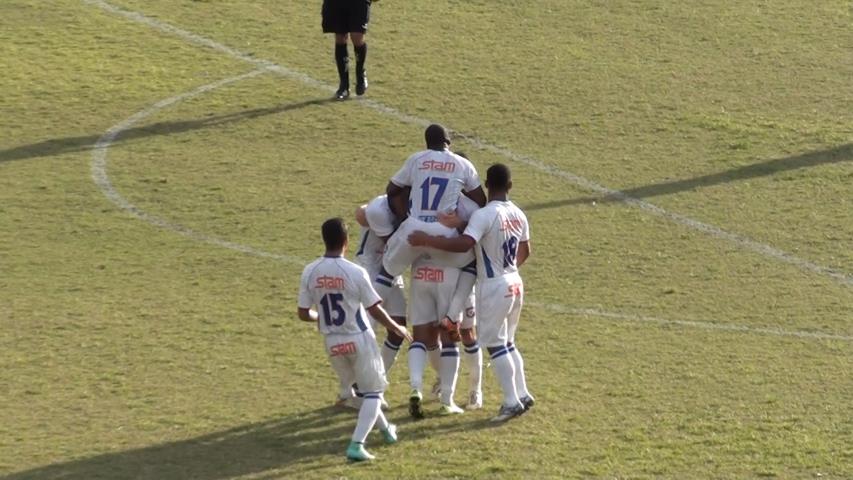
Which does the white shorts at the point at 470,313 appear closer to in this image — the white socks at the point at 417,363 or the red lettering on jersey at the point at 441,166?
the white socks at the point at 417,363

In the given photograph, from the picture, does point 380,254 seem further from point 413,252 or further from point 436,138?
point 436,138

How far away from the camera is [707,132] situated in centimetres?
2089

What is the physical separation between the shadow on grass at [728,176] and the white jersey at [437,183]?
545 centimetres

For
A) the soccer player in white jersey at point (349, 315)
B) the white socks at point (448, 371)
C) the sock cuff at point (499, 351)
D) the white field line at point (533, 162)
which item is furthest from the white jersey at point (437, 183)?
the white field line at point (533, 162)

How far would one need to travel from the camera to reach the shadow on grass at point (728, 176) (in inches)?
739

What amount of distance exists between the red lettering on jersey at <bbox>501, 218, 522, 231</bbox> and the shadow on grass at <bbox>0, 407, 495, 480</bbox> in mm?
1538

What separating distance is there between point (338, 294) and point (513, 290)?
5.18 feet

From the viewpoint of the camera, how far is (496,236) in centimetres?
1243

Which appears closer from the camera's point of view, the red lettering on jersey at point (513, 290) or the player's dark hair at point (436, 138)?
the red lettering on jersey at point (513, 290)

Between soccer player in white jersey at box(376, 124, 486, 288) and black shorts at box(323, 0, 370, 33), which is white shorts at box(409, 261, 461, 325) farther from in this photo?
black shorts at box(323, 0, 370, 33)

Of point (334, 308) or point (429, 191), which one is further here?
point (429, 191)

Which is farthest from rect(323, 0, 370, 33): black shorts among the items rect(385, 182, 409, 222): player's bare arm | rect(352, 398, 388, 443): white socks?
rect(352, 398, 388, 443): white socks

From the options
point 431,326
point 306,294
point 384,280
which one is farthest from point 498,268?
point 306,294

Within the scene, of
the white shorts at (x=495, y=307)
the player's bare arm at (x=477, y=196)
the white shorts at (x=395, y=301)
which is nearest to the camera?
the white shorts at (x=495, y=307)
